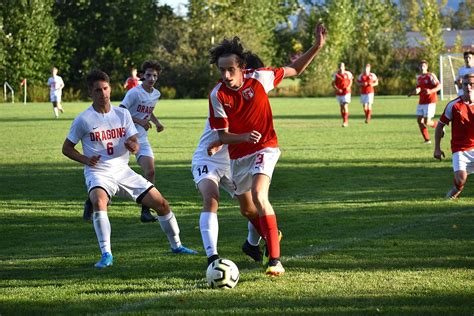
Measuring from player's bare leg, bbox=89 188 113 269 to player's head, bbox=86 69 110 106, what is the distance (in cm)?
89

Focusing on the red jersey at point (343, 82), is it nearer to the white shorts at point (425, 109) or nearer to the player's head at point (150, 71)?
the white shorts at point (425, 109)

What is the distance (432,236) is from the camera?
934cm

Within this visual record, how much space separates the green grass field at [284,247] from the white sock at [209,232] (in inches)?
9.5

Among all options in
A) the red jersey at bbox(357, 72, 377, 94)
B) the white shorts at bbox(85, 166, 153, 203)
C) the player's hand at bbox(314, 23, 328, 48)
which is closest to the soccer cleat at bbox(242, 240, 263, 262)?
the white shorts at bbox(85, 166, 153, 203)

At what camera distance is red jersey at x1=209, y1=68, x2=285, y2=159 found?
773 centimetres

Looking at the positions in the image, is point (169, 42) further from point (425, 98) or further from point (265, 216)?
point (265, 216)

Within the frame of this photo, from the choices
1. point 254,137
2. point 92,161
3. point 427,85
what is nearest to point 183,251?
point 92,161

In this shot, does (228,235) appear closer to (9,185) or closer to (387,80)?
(9,185)

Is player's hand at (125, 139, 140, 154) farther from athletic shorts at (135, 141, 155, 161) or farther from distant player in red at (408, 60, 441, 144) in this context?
distant player in red at (408, 60, 441, 144)

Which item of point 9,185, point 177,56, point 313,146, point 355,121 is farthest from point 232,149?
point 177,56

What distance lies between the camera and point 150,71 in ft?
38.7

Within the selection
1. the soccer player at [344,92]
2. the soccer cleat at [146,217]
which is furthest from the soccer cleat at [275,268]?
the soccer player at [344,92]

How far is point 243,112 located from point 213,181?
728mm

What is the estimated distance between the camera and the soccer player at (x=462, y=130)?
12.0 metres
